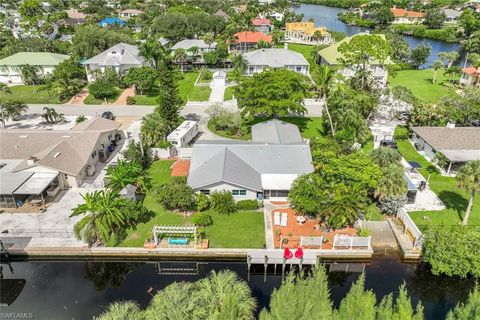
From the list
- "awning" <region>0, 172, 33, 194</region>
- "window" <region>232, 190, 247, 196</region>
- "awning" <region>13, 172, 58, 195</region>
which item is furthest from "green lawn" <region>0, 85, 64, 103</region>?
"window" <region>232, 190, 247, 196</region>

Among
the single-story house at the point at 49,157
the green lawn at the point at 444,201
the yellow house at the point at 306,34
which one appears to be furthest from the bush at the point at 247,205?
the yellow house at the point at 306,34

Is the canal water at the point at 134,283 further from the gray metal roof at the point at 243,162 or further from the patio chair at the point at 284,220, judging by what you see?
the gray metal roof at the point at 243,162

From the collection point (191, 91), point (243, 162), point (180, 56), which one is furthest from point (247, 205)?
point (180, 56)

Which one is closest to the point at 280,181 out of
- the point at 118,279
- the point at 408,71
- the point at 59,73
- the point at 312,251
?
the point at 312,251

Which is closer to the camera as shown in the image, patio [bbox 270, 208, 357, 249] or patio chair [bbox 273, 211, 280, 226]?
patio [bbox 270, 208, 357, 249]

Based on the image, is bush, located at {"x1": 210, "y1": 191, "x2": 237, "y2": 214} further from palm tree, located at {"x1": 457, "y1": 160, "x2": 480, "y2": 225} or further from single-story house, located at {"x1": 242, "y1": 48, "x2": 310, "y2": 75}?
single-story house, located at {"x1": 242, "y1": 48, "x2": 310, "y2": 75}

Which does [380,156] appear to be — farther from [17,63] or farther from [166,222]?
[17,63]

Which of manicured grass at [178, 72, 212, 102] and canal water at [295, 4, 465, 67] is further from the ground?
manicured grass at [178, 72, 212, 102]
